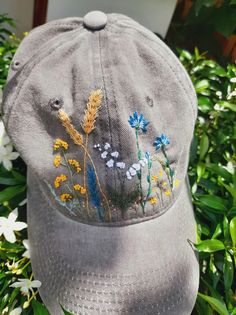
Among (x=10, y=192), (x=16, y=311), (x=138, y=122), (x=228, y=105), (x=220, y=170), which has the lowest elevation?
(x=16, y=311)

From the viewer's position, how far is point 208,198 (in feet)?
3.51

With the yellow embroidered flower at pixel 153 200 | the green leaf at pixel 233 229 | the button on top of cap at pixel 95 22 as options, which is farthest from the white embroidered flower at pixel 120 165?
the green leaf at pixel 233 229

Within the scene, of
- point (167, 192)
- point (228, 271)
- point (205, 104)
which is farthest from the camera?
point (205, 104)

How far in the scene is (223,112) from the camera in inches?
49.2

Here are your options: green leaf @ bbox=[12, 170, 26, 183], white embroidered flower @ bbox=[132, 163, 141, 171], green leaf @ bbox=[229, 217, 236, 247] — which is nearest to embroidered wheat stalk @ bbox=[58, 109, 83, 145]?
white embroidered flower @ bbox=[132, 163, 141, 171]

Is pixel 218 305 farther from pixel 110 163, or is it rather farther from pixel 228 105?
pixel 228 105

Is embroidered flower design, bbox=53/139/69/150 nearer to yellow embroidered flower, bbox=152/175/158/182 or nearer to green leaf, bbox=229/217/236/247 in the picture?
yellow embroidered flower, bbox=152/175/158/182

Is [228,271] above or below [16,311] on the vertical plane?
above

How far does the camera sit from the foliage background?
0.97m

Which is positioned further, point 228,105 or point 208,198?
point 228,105

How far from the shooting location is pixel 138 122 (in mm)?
802

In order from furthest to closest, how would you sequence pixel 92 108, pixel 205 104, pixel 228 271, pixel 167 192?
pixel 205 104 < pixel 228 271 < pixel 167 192 < pixel 92 108

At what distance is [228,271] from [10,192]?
55cm

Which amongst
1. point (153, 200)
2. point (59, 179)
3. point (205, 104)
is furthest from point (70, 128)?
point (205, 104)
